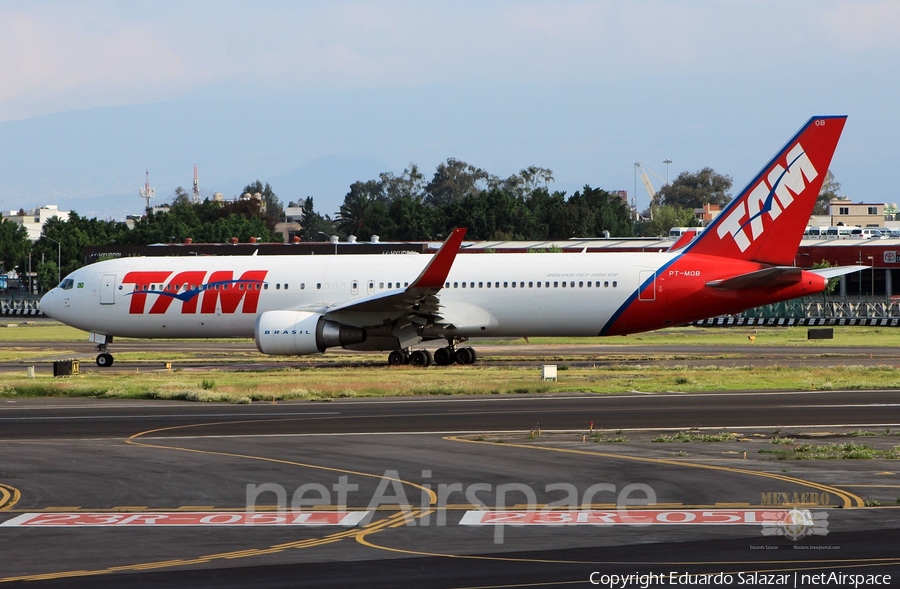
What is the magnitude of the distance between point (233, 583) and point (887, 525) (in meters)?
6.85

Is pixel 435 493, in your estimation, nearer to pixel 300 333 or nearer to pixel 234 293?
pixel 300 333

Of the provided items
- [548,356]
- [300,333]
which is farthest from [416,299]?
[548,356]

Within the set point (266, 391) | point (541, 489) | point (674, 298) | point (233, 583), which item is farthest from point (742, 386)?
point (233, 583)

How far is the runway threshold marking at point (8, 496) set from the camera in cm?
1450

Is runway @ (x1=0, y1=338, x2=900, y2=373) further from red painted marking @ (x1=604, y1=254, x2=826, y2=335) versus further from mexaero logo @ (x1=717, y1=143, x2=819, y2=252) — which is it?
mexaero logo @ (x1=717, y1=143, x2=819, y2=252)

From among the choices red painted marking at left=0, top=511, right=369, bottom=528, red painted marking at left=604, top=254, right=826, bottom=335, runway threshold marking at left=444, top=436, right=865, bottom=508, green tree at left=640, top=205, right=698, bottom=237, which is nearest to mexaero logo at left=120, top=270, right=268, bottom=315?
red painted marking at left=604, top=254, right=826, bottom=335

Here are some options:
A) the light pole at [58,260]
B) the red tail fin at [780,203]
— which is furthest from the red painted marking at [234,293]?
the light pole at [58,260]

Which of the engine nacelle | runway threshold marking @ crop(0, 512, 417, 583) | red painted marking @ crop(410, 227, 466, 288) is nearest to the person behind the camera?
runway threshold marking @ crop(0, 512, 417, 583)

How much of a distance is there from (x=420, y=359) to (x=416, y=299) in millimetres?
2746

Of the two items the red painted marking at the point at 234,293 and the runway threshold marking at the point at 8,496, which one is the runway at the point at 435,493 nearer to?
the runway threshold marking at the point at 8,496

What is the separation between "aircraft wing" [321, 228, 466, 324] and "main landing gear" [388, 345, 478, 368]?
4.48 feet

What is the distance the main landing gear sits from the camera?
37.9 meters

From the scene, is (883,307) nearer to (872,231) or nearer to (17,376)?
(17,376)

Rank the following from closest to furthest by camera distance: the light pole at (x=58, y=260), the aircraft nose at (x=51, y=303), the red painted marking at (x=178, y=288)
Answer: the red painted marking at (x=178, y=288)
the aircraft nose at (x=51, y=303)
the light pole at (x=58, y=260)
